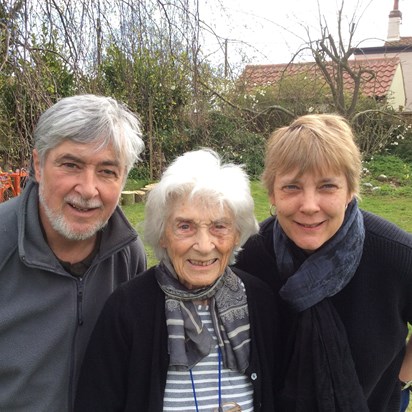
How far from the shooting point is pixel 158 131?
8047 mm

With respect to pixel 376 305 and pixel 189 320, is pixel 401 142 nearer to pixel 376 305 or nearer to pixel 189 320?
pixel 376 305

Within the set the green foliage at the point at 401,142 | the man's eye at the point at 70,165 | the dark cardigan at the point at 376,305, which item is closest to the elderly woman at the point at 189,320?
the dark cardigan at the point at 376,305

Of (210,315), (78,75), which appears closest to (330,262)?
(210,315)

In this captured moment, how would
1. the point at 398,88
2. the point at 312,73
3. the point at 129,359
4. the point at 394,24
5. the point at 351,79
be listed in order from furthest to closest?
the point at 394,24 < the point at 398,88 < the point at 351,79 < the point at 312,73 < the point at 129,359

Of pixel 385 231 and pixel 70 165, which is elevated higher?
pixel 70 165

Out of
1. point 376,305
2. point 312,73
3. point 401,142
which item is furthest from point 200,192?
point 401,142

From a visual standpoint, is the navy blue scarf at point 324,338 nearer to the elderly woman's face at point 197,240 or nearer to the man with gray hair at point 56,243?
the elderly woman's face at point 197,240

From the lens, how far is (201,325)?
1676 mm

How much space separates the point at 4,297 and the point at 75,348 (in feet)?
1.07

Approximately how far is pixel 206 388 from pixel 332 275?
2.03 feet

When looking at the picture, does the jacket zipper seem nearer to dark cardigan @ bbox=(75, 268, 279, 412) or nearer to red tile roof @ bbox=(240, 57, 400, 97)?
dark cardigan @ bbox=(75, 268, 279, 412)

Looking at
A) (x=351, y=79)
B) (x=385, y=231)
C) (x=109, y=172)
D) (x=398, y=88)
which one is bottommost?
(x=385, y=231)

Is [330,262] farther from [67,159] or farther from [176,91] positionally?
[176,91]

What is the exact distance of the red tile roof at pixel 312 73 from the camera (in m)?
3.96
